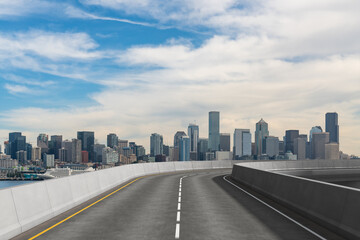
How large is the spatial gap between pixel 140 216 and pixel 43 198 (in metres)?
3.40

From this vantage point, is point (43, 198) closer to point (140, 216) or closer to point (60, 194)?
point (60, 194)

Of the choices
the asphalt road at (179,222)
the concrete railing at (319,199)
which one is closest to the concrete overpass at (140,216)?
the asphalt road at (179,222)

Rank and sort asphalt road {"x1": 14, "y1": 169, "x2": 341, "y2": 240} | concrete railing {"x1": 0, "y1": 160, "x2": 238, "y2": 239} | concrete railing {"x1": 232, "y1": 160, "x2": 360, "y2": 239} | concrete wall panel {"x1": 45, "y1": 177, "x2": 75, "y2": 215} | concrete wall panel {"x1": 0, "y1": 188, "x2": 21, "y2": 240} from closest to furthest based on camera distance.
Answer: concrete wall panel {"x1": 0, "y1": 188, "x2": 21, "y2": 240} → concrete railing {"x1": 232, "y1": 160, "x2": 360, "y2": 239} → concrete railing {"x1": 0, "y1": 160, "x2": 238, "y2": 239} → asphalt road {"x1": 14, "y1": 169, "x2": 341, "y2": 240} → concrete wall panel {"x1": 45, "y1": 177, "x2": 75, "y2": 215}

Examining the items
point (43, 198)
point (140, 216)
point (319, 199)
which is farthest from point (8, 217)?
point (319, 199)

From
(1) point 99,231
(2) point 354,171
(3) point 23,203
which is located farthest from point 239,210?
(2) point 354,171

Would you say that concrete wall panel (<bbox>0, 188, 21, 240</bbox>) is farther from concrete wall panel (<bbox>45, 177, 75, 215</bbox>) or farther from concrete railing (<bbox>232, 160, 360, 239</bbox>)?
concrete railing (<bbox>232, 160, 360, 239</bbox>)

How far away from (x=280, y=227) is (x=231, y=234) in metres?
2.11

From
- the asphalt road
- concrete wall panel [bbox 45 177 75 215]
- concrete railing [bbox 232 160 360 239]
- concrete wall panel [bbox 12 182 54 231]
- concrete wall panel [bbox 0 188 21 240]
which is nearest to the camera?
concrete wall panel [bbox 0 188 21 240]

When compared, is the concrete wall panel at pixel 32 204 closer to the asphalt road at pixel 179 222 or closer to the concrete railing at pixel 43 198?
the concrete railing at pixel 43 198

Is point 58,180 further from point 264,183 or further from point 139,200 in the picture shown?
point 264,183

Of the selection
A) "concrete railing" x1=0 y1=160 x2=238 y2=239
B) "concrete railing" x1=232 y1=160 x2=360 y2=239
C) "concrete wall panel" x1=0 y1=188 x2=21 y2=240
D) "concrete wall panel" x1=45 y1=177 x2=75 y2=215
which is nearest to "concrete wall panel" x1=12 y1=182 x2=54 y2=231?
"concrete railing" x1=0 y1=160 x2=238 y2=239

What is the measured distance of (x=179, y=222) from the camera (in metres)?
13.7

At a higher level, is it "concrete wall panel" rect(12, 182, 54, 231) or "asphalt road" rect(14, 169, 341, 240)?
"concrete wall panel" rect(12, 182, 54, 231)

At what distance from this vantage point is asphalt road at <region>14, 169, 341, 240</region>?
11.7m
